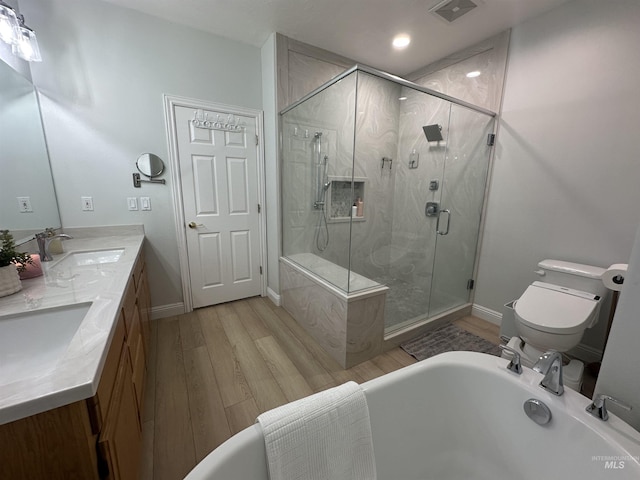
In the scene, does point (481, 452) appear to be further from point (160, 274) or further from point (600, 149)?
point (160, 274)

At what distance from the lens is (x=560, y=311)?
65.7 inches

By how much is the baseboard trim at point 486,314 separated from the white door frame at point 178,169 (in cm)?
235

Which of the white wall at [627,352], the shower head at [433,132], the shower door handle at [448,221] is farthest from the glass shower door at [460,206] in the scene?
the white wall at [627,352]

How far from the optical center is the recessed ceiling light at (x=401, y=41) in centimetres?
237

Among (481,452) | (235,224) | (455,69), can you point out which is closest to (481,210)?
(455,69)

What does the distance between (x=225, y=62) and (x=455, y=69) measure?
7.53 feet

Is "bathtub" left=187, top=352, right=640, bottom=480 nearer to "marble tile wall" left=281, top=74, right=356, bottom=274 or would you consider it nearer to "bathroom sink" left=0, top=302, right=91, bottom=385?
"bathroom sink" left=0, top=302, right=91, bottom=385

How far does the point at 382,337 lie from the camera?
207 centimetres

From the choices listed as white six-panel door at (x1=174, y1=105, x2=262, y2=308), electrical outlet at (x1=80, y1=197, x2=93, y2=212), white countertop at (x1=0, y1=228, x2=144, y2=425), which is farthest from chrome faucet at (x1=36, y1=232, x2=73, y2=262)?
white six-panel door at (x1=174, y1=105, x2=262, y2=308)

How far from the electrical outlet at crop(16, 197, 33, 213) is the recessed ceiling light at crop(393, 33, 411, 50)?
A: 3.06 m

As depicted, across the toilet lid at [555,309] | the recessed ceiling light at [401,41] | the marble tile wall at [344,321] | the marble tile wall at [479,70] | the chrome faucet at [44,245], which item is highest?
the recessed ceiling light at [401,41]

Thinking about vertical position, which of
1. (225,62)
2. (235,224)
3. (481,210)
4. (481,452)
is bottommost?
(481,452)

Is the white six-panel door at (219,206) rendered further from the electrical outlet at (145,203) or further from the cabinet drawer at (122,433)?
the cabinet drawer at (122,433)

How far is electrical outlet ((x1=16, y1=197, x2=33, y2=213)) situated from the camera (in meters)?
1.54
